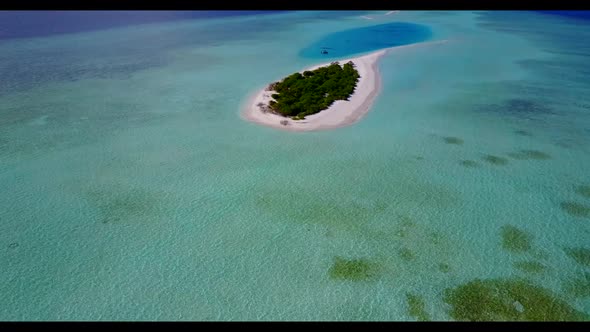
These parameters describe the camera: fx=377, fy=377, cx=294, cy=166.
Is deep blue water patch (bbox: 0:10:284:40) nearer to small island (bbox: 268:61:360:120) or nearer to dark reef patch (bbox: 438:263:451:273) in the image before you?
small island (bbox: 268:61:360:120)

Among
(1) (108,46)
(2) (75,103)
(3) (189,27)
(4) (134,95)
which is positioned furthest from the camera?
(3) (189,27)

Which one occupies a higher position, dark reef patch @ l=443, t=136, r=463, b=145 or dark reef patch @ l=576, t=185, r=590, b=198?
dark reef patch @ l=443, t=136, r=463, b=145

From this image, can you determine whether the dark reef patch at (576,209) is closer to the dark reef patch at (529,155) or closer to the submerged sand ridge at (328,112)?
the dark reef patch at (529,155)

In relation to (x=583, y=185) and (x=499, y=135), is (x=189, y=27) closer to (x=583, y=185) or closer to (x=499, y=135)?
(x=499, y=135)

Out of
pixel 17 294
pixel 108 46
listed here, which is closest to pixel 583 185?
pixel 17 294

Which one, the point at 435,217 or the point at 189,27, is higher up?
the point at 189,27

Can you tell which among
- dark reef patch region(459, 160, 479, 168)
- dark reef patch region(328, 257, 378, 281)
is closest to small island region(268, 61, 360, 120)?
dark reef patch region(459, 160, 479, 168)
